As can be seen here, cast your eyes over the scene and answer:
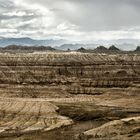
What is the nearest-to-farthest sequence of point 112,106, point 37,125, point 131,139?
1. point 131,139
2. point 37,125
3. point 112,106

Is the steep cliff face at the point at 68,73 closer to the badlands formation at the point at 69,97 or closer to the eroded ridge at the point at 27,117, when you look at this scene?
the badlands formation at the point at 69,97

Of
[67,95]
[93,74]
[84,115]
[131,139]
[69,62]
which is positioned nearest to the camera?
[131,139]

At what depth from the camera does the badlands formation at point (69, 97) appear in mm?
64188

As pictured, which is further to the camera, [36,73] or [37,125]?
[36,73]

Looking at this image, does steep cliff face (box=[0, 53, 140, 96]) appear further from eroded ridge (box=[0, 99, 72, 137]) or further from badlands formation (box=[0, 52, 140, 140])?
eroded ridge (box=[0, 99, 72, 137])

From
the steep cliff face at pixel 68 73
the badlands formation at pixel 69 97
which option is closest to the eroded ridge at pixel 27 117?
the badlands formation at pixel 69 97

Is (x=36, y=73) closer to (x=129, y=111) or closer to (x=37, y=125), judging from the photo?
(x=129, y=111)

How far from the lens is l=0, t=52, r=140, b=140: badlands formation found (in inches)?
2527

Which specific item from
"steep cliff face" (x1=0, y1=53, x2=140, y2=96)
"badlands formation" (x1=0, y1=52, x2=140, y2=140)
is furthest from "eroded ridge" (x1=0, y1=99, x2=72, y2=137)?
"steep cliff face" (x1=0, y1=53, x2=140, y2=96)

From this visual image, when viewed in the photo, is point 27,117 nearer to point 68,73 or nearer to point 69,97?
point 69,97

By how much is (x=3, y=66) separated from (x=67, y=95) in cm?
2193

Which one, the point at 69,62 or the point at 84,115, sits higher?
the point at 69,62

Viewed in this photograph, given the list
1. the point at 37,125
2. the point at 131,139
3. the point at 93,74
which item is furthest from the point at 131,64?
the point at 131,139

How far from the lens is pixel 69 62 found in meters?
119
